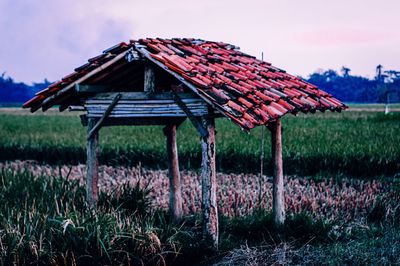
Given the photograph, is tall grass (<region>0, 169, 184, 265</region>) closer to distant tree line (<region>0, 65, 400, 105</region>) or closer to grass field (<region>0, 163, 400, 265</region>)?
grass field (<region>0, 163, 400, 265</region>)

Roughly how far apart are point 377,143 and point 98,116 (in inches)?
346

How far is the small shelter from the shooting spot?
20.3 ft

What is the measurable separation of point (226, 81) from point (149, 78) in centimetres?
101

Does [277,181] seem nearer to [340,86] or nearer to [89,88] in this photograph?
[89,88]

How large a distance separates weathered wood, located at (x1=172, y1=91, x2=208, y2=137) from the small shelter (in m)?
0.01

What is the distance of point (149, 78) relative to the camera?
22.0 feet

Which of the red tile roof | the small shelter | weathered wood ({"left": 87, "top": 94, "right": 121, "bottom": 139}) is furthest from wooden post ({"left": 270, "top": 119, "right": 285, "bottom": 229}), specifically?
weathered wood ({"left": 87, "top": 94, "right": 121, "bottom": 139})

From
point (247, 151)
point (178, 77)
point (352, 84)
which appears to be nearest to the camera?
point (178, 77)

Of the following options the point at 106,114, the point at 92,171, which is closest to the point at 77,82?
the point at 106,114

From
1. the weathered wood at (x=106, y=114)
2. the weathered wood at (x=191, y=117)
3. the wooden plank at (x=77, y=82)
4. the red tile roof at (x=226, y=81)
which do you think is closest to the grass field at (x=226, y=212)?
the weathered wood at (x=106, y=114)

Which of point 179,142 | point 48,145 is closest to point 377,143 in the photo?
point 179,142

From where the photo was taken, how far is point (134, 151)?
1462 cm

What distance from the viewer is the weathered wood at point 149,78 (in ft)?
21.7

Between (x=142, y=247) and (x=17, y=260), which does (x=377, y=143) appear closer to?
(x=142, y=247)
